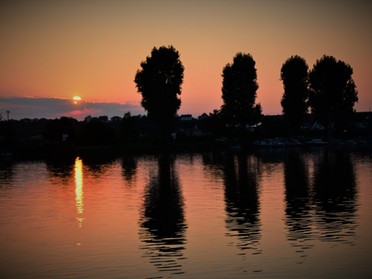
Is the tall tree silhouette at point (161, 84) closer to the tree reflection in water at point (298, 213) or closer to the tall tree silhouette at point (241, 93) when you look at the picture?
the tall tree silhouette at point (241, 93)

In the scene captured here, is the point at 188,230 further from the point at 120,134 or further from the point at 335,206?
the point at 120,134

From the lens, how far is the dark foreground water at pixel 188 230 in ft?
55.4

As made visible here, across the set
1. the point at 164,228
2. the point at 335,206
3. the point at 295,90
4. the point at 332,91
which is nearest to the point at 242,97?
the point at 295,90

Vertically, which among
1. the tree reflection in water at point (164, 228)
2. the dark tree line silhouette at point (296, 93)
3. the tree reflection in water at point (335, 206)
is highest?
the dark tree line silhouette at point (296, 93)

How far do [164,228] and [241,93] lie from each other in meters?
103

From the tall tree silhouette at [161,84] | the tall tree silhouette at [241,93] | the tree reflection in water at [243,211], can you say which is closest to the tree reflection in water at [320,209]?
the tree reflection in water at [243,211]

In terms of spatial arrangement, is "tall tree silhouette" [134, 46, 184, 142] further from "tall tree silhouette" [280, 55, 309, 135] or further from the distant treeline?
"tall tree silhouette" [280, 55, 309, 135]

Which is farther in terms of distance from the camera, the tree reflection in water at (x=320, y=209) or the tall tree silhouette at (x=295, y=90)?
the tall tree silhouette at (x=295, y=90)

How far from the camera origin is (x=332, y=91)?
416 feet

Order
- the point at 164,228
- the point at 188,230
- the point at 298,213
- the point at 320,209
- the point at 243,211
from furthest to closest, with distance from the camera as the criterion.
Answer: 1. the point at 243,211
2. the point at 320,209
3. the point at 298,213
4. the point at 164,228
5. the point at 188,230

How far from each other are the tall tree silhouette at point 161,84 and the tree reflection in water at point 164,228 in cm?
6968

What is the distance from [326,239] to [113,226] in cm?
972

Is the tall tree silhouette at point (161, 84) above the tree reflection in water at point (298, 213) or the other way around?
above

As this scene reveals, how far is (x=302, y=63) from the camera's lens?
428 ft
